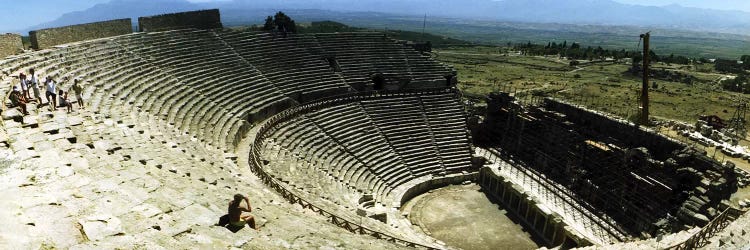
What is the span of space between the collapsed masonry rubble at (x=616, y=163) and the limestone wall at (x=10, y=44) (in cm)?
2776

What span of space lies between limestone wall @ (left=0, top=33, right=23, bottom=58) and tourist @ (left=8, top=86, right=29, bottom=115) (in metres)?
9.85

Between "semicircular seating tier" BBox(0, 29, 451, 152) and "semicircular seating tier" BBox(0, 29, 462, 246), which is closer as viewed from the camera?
"semicircular seating tier" BBox(0, 29, 462, 246)

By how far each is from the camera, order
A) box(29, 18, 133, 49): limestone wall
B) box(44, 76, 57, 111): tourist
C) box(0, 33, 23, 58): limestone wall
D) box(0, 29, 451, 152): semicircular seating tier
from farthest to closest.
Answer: box(29, 18, 133, 49): limestone wall < box(0, 33, 23, 58): limestone wall < box(0, 29, 451, 152): semicircular seating tier < box(44, 76, 57, 111): tourist

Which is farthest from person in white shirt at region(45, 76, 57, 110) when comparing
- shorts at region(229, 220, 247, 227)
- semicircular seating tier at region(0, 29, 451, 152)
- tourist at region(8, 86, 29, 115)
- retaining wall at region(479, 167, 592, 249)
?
retaining wall at region(479, 167, 592, 249)

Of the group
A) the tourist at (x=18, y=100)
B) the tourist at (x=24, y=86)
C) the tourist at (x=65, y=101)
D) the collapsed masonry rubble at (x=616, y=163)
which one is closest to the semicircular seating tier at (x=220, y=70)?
the tourist at (x=24, y=86)

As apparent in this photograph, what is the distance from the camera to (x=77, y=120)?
45.3ft

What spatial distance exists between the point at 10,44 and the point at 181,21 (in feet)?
40.2

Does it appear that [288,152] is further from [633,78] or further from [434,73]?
[633,78]

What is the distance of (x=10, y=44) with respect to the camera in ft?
69.8

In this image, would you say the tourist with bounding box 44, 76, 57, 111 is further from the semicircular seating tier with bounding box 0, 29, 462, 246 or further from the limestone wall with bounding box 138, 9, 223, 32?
the limestone wall with bounding box 138, 9, 223, 32

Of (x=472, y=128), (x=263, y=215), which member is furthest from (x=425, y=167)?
(x=263, y=215)

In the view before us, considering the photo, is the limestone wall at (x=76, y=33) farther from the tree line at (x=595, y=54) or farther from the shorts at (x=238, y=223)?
the tree line at (x=595, y=54)

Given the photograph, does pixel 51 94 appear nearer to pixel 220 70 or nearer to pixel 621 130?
pixel 220 70

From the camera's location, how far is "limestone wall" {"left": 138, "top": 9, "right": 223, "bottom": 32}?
29750 millimetres
